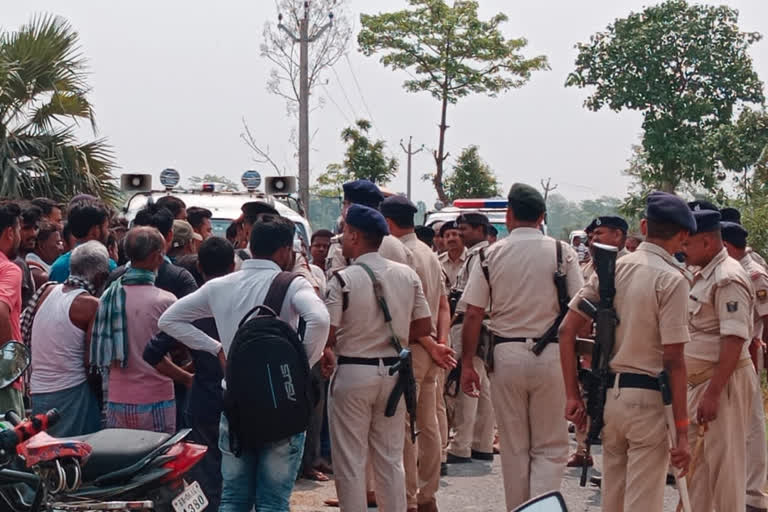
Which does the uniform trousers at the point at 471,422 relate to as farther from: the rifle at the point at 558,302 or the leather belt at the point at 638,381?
the leather belt at the point at 638,381

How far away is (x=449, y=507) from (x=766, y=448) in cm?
223

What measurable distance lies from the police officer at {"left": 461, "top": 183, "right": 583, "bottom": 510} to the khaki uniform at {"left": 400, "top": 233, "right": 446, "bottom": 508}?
61 cm

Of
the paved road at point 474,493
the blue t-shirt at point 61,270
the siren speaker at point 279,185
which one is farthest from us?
the siren speaker at point 279,185

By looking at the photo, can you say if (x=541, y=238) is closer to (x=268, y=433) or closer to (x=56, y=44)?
(x=268, y=433)

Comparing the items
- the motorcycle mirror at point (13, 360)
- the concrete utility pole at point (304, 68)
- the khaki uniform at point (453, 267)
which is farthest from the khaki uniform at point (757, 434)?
the concrete utility pole at point (304, 68)

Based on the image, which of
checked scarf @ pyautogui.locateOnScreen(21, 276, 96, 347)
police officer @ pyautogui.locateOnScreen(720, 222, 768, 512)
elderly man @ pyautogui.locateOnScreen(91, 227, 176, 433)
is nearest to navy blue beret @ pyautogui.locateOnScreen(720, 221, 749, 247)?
police officer @ pyautogui.locateOnScreen(720, 222, 768, 512)

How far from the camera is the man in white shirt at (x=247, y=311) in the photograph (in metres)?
4.99

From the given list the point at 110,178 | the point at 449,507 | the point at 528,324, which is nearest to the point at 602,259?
the point at 528,324

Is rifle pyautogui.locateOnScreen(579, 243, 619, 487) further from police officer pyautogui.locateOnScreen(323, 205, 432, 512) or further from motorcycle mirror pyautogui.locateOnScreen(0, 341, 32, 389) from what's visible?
motorcycle mirror pyautogui.locateOnScreen(0, 341, 32, 389)

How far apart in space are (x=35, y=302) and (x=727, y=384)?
13.2 ft

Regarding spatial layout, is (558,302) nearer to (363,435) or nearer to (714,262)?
(714,262)

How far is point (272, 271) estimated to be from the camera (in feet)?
16.9

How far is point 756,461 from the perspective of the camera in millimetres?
7043

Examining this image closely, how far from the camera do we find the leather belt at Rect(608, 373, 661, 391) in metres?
5.15
